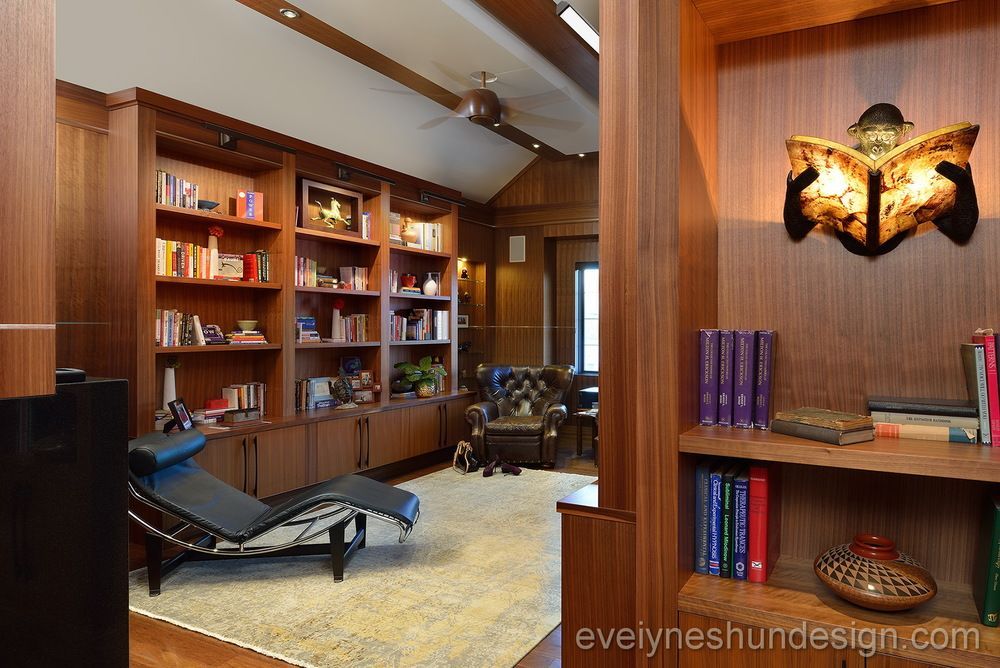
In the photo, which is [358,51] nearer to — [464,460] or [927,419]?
[464,460]

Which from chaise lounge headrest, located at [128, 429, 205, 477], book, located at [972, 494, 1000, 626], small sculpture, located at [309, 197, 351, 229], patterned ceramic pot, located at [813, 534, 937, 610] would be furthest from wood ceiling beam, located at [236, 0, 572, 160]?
book, located at [972, 494, 1000, 626]

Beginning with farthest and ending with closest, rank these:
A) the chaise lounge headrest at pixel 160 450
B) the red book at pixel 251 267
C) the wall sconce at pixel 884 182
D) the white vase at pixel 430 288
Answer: the white vase at pixel 430 288, the red book at pixel 251 267, the chaise lounge headrest at pixel 160 450, the wall sconce at pixel 884 182

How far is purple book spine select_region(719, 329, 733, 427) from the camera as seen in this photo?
162 centimetres

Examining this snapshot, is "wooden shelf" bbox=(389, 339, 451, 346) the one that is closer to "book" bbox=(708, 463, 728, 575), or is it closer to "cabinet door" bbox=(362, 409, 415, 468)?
"cabinet door" bbox=(362, 409, 415, 468)

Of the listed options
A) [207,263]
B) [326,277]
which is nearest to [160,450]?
[207,263]

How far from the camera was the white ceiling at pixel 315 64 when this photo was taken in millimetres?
3604

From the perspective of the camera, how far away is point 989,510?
141 centimetres

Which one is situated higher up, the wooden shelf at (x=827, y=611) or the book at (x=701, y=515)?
the book at (x=701, y=515)

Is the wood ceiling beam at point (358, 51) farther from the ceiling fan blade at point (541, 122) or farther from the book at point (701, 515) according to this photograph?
the book at point (701, 515)

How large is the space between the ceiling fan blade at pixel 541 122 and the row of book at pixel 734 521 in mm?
4631

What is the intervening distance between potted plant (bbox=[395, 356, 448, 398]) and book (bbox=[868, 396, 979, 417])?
16.1 ft

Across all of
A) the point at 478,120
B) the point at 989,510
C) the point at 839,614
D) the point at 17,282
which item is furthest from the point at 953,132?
the point at 478,120

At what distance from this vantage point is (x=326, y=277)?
559cm

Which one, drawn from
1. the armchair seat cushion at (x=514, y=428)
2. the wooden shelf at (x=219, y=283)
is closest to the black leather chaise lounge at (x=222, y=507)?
the wooden shelf at (x=219, y=283)
